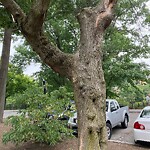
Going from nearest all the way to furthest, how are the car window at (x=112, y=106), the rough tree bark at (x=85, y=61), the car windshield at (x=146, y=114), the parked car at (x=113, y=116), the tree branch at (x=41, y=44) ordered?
the rough tree bark at (x=85, y=61) → the tree branch at (x=41, y=44) → the car windshield at (x=146, y=114) → the parked car at (x=113, y=116) → the car window at (x=112, y=106)

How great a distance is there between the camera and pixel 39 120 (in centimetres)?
590

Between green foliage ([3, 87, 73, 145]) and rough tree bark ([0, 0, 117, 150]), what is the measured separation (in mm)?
2085

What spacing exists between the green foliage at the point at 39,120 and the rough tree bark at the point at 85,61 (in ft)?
6.84

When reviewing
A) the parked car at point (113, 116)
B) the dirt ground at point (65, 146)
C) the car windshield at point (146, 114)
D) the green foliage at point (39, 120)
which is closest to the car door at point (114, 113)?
the parked car at point (113, 116)

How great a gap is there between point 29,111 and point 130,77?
8397 millimetres

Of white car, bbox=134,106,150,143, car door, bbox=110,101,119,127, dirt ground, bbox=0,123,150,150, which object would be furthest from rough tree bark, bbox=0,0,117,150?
car door, bbox=110,101,119,127

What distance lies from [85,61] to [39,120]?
2.79 metres

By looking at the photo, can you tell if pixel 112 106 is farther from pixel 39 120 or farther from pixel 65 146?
pixel 39 120

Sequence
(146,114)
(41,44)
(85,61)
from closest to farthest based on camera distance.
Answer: (85,61) → (41,44) → (146,114)

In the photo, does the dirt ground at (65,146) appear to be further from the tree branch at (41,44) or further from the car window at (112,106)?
the tree branch at (41,44)

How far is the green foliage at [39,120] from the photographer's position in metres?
5.75

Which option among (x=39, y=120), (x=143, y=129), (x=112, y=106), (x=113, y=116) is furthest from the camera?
(x=112, y=106)

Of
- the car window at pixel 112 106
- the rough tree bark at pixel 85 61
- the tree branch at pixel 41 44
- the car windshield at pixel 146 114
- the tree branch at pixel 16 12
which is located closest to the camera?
the rough tree bark at pixel 85 61

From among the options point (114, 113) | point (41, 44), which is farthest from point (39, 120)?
point (114, 113)
